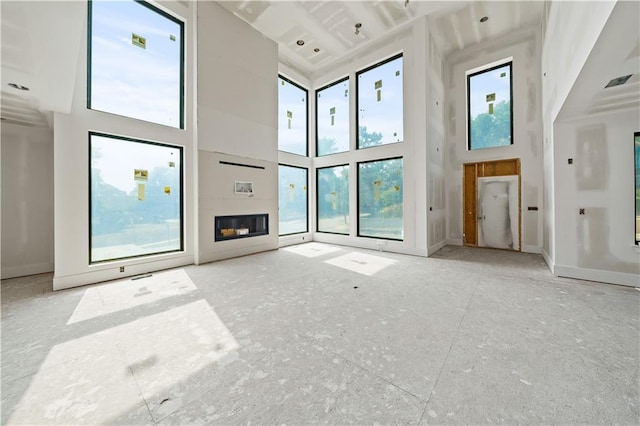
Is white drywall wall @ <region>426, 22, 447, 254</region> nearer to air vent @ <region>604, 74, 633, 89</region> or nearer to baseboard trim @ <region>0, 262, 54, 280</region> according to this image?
air vent @ <region>604, 74, 633, 89</region>

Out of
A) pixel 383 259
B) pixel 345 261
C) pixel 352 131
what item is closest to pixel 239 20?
pixel 352 131

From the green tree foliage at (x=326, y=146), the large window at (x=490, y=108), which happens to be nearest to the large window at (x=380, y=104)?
the green tree foliage at (x=326, y=146)

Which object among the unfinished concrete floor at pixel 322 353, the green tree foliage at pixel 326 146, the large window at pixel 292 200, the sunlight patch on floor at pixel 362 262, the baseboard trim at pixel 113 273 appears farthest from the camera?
the green tree foliage at pixel 326 146

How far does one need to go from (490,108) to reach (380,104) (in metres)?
3.03

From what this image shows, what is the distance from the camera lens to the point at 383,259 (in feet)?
17.0

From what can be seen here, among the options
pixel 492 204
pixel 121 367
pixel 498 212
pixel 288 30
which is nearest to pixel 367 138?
pixel 288 30

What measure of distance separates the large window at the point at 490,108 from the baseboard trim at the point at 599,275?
12.3 ft

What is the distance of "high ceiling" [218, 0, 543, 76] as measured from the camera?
16.6ft

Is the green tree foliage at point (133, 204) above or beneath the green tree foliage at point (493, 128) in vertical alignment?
beneath

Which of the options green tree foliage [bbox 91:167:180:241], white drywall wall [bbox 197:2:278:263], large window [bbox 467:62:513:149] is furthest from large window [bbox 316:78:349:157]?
green tree foliage [bbox 91:167:180:241]

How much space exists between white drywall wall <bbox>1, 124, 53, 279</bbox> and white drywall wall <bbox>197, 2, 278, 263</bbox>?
259 cm

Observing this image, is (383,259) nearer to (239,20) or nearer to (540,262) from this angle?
(540,262)

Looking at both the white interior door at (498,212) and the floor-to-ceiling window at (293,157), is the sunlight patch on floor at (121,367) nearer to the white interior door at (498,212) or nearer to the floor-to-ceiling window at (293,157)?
the floor-to-ceiling window at (293,157)

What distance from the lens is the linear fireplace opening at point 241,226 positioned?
5.26 metres
